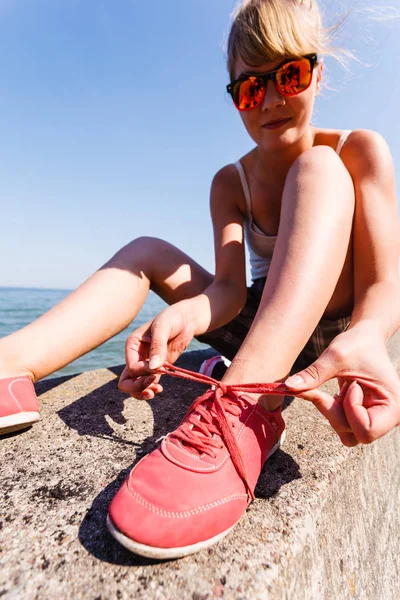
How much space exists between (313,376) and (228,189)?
1.24 metres

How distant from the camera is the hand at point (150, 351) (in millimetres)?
998

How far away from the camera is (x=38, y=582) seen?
0.60 metres

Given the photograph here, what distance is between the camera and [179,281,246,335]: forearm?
4.23 feet

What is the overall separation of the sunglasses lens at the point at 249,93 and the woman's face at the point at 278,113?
3cm

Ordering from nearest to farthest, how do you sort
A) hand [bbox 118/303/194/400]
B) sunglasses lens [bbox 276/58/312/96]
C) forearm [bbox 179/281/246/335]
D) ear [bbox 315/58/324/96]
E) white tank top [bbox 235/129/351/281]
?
hand [bbox 118/303/194/400] < forearm [bbox 179/281/246/335] < sunglasses lens [bbox 276/58/312/96] < ear [bbox 315/58/324/96] < white tank top [bbox 235/129/351/281]

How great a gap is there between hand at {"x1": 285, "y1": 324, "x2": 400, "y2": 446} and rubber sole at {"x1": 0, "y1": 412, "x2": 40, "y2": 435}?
0.82 metres

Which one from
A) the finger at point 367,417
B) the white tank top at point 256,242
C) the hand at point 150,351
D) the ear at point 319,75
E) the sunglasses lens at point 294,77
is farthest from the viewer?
the white tank top at point 256,242

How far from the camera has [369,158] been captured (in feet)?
4.32

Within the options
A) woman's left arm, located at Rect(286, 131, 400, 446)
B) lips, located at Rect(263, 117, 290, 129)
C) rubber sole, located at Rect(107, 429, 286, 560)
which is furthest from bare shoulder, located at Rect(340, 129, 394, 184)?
rubber sole, located at Rect(107, 429, 286, 560)

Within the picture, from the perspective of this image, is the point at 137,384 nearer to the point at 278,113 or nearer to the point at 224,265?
the point at 224,265

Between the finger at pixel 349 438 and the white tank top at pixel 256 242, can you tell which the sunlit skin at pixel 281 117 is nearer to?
the white tank top at pixel 256 242

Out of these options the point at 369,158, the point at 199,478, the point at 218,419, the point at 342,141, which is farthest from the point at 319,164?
the point at 199,478

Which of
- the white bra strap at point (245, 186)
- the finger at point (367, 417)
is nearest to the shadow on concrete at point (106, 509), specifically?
the finger at point (367, 417)

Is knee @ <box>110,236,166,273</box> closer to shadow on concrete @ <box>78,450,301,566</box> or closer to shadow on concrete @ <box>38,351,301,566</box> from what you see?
shadow on concrete @ <box>38,351,301,566</box>
